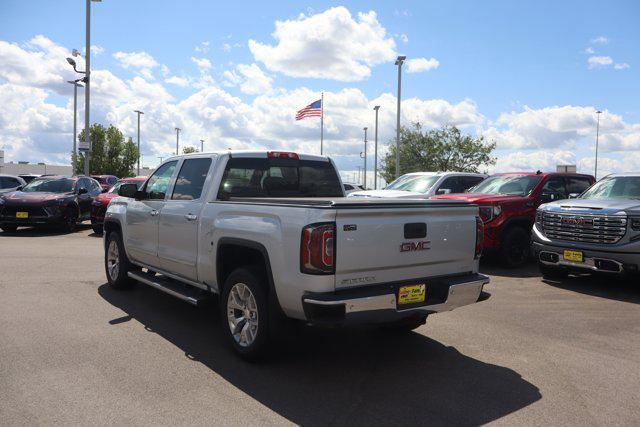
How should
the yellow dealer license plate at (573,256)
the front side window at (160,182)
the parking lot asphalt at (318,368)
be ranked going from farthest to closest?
1. the yellow dealer license plate at (573,256)
2. the front side window at (160,182)
3. the parking lot asphalt at (318,368)

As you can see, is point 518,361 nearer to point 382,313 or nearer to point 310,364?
point 382,313

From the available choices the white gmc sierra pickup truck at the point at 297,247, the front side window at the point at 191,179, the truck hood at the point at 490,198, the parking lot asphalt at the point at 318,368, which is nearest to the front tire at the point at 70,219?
the parking lot asphalt at the point at 318,368

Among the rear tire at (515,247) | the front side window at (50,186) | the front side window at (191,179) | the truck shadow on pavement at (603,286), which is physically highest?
the front side window at (191,179)

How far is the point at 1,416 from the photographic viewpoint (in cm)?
343

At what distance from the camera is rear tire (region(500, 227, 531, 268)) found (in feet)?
31.4

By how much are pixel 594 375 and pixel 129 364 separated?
3926mm

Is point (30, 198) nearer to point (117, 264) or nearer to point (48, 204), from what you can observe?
point (48, 204)

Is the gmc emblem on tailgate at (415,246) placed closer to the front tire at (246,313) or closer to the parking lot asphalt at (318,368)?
the parking lot asphalt at (318,368)

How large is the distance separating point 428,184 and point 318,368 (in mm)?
8819

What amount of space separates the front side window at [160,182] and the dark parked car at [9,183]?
12.7 meters

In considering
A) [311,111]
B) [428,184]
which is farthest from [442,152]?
[428,184]

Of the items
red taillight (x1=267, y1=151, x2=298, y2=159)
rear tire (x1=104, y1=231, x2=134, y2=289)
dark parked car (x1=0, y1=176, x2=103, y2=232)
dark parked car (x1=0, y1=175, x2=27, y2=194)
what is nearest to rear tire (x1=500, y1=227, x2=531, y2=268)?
red taillight (x1=267, y1=151, x2=298, y2=159)

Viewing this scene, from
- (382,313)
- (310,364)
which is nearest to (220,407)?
(310,364)

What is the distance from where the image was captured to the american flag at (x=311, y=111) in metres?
31.5
